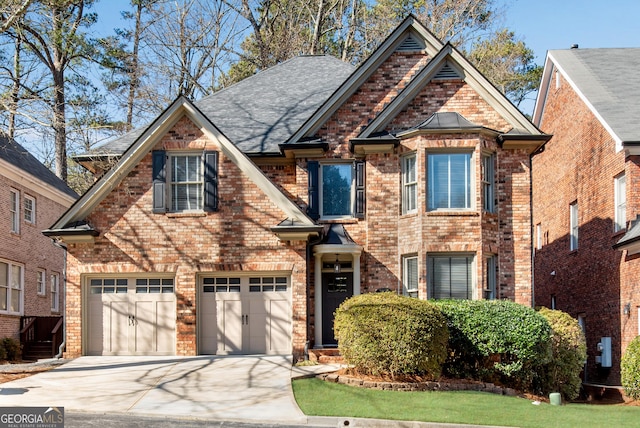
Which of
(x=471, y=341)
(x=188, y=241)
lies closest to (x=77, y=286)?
(x=188, y=241)

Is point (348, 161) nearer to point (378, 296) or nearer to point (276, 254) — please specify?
point (276, 254)

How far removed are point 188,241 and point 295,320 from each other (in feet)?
11.0

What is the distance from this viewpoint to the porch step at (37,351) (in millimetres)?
23858

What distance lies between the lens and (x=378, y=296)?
16.3m

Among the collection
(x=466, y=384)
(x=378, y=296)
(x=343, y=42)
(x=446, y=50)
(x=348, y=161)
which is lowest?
(x=466, y=384)

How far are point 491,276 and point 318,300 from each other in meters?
4.52

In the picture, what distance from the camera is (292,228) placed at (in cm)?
1847

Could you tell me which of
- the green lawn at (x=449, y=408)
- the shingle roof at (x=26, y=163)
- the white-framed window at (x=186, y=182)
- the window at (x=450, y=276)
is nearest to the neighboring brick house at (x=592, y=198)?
the window at (x=450, y=276)

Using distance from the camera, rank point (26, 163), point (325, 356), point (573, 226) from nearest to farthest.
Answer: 1. point (325, 356)
2. point (573, 226)
3. point (26, 163)

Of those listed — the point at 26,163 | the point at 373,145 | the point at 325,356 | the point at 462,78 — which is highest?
the point at 462,78

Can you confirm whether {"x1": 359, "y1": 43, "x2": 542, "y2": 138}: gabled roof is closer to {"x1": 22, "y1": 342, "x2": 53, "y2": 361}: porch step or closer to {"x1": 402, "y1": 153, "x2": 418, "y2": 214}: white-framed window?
{"x1": 402, "y1": 153, "x2": 418, "y2": 214}: white-framed window

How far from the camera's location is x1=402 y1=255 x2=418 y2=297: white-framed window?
19.6 meters

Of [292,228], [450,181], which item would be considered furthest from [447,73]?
[292,228]

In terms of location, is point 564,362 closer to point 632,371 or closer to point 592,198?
point 632,371
